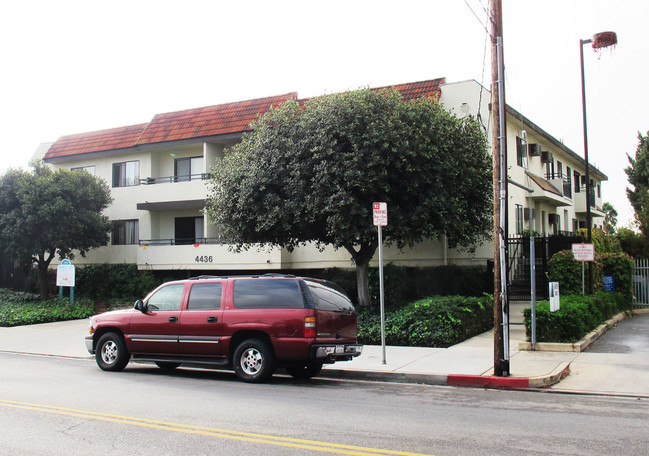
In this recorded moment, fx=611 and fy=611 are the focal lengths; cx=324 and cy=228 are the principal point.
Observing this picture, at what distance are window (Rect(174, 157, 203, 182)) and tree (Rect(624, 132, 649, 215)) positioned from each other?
28784mm

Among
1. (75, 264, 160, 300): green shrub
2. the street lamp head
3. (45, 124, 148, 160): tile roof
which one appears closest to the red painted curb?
the street lamp head

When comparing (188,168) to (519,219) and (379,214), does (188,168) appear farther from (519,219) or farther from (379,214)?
(379,214)

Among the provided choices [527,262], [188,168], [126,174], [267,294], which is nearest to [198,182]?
[188,168]

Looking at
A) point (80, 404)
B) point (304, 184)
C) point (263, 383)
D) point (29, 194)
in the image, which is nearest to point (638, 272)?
point (304, 184)

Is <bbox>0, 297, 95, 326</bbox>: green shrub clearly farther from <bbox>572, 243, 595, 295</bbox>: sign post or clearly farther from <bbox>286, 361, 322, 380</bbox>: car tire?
<bbox>572, 243, 595, 295</bbox>: sign post

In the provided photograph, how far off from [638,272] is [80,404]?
2323 centimetres

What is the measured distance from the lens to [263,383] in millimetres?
10359

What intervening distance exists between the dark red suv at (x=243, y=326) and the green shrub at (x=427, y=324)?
11.9ft

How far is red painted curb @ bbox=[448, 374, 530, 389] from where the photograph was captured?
32.6ft

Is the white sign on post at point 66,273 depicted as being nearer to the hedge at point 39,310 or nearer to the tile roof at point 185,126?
the hedge at point 39,310

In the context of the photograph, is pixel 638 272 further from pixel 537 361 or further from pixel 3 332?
pixel 3 332

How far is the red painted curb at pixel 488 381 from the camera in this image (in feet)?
32.6

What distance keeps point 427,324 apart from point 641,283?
1492cm

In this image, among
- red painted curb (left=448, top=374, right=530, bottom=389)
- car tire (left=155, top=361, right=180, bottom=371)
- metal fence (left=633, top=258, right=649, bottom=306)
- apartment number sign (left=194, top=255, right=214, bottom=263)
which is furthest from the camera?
apartment number sign (left=194, top=255, right=214, bottom=263)
